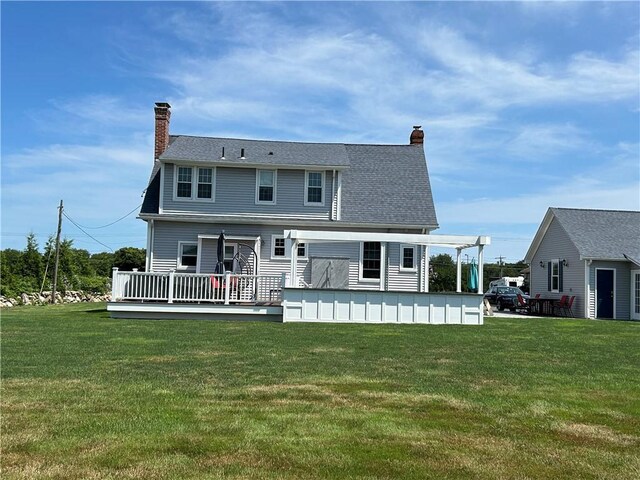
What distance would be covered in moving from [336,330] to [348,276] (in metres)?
8.31

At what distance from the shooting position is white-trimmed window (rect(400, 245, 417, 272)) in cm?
2493

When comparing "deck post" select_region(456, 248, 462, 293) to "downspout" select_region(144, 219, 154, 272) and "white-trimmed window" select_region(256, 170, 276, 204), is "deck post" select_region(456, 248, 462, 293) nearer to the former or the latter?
"white-trimmed window" select_region(256, 170, 276, 204)

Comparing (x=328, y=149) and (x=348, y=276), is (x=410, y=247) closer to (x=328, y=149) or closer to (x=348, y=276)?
(x=348, y=276)

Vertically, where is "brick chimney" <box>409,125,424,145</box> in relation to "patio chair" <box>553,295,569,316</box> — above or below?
above

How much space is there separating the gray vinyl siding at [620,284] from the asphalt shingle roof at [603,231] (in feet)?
1.79

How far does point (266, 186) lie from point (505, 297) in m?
15.9

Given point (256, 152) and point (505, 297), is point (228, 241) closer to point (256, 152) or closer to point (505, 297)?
point (256, 152)

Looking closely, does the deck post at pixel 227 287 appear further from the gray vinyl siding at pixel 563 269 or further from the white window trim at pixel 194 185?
the gray vinyl siding at pixel 563 269

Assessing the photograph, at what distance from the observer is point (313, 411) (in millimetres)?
6480

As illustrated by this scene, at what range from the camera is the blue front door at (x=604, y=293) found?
2728cm

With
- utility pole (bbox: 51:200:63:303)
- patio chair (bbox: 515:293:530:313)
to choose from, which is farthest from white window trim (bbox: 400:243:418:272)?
utility pole (bbox: 51:200:63:303)

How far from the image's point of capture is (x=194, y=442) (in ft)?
17.3

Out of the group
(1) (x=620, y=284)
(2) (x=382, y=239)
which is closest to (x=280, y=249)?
(2) (x=382, y=239)

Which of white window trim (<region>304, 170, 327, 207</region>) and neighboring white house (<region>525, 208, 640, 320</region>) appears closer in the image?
white window trim (<region>304, 170, 327, 207</region>)
